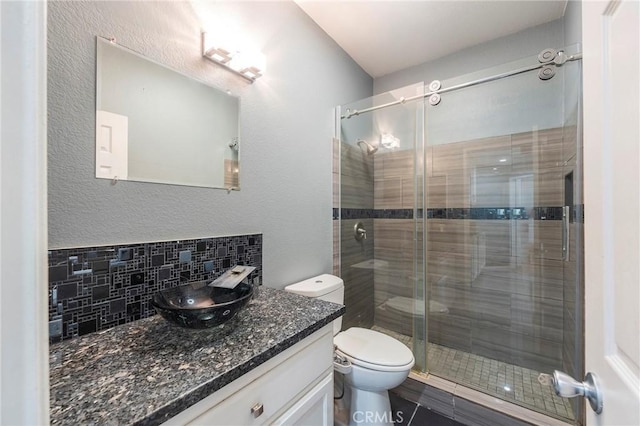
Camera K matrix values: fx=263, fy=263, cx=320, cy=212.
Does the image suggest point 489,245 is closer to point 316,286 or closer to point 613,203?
point 316,286

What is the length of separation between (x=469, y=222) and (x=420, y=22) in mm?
1547

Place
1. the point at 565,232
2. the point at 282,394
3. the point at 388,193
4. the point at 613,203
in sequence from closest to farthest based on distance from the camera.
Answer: the point at 613,203
the point at 282,394
the point at 565,232
the point at 388,193

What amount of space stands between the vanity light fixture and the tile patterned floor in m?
2.20

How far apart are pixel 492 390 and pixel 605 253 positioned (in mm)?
1744

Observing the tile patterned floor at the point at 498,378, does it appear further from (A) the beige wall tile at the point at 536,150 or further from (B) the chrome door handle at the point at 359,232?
(A) the beige wall tile at the point at 536,150

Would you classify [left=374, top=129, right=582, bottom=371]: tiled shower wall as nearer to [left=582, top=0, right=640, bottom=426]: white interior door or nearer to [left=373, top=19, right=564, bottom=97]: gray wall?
[left=373, top=19, right=564, bottom=97]: gray wall

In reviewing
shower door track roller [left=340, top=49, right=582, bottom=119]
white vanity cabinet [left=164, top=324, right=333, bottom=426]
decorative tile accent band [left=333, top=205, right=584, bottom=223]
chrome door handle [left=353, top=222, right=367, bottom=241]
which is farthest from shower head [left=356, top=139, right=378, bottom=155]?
white vanity cabinet [left=164, top=324, right=333, bottom=426]

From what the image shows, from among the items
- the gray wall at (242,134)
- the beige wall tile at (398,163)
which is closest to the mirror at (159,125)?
the gray wall at (242,134)

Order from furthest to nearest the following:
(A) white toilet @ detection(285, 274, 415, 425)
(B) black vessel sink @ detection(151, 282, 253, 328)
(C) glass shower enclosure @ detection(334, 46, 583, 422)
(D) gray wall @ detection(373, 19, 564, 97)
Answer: (D) gray wall @ detection(373, 19, 564, 97) → (C) glass shower enclosure @ detection(334, 46, 583, 422) → (A) white toilet @ detection(285, 274, 415, 425) → (B) black vessel sink @ detection(151, 282, 253, 328)

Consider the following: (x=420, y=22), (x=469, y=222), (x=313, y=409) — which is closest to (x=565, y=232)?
(x=469, y=222)

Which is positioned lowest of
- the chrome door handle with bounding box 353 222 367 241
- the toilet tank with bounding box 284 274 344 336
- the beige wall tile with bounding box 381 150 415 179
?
the toilet tank with bounding box 284 274 344 336

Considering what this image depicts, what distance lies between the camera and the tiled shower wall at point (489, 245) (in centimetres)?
184

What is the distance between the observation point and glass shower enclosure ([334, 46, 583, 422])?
1.79 meters

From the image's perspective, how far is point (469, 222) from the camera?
84.4 inches
